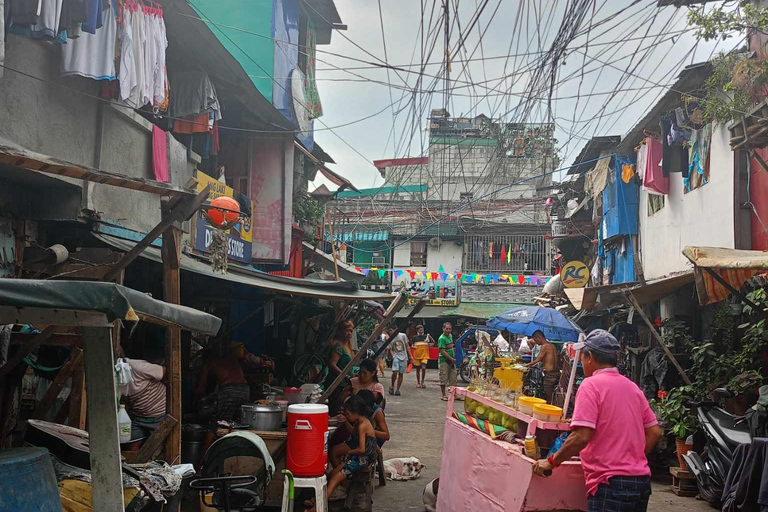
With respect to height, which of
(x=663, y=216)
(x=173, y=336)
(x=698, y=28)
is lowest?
(x=173, y=336)

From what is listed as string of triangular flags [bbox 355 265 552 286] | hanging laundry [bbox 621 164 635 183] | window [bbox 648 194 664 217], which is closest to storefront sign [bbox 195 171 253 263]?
window [bbox 648 194 664 217]

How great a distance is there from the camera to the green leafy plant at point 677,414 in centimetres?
910

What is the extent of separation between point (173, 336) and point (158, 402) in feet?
5.28

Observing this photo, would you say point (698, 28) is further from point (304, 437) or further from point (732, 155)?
point (304, 437)

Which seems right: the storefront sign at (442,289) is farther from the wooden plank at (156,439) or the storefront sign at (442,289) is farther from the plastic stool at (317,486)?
the wooden plank at (156,439)

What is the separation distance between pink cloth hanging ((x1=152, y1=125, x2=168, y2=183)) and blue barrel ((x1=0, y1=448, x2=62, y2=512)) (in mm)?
6219

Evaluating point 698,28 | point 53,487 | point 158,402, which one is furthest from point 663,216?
point 53,487

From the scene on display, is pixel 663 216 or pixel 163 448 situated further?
pixel 663 216

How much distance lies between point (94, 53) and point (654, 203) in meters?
13.4

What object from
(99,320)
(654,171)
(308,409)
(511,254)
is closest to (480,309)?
(511,254)

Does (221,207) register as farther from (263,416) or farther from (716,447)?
(716,447)

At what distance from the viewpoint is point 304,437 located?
21.6 feet

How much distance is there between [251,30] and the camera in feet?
46.9

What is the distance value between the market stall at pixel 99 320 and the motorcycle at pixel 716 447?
6077mm
